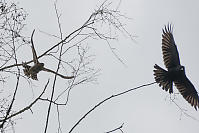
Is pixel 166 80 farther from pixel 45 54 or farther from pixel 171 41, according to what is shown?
pixel 45 54

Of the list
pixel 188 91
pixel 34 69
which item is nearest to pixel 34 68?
pixel 34 69

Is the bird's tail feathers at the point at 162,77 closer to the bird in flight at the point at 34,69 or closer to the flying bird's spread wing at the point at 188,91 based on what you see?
the flying bird's spread wing at the point at 188,91

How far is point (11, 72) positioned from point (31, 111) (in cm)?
57

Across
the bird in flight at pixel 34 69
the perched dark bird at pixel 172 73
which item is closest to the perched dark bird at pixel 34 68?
the bird in flight at pixel 34 69

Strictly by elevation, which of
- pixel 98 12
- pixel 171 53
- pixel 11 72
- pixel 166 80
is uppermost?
pixel 171 53

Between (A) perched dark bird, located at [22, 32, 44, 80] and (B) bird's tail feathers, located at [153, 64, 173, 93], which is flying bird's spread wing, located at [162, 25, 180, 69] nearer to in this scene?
(B) bird's tail feathers, located at [153, 64, 173, 93]

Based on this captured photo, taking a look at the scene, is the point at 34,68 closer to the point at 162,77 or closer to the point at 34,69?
the point at 34,69

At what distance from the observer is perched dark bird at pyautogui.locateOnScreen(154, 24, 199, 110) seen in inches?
292

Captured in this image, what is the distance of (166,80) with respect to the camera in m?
7.32

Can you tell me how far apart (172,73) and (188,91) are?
89 centimetres

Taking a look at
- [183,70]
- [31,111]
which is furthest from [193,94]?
[31,111]

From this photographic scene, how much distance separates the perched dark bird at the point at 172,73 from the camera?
743 centimetres

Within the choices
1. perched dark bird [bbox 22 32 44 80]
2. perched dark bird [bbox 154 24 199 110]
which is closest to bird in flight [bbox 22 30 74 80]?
perched dark bird [bbox 22 32 44 80]

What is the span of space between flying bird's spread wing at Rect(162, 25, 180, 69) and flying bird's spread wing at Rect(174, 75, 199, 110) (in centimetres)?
44
